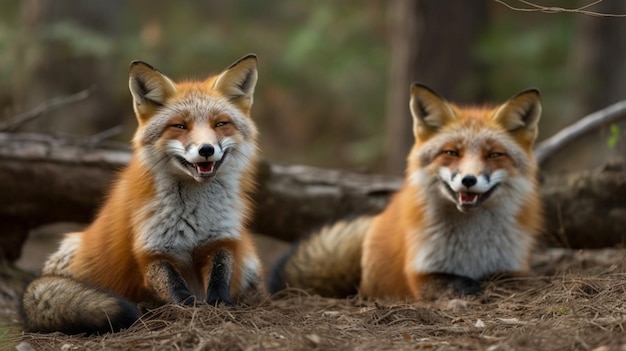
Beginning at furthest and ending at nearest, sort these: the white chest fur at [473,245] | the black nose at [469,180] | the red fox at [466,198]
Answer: the white chest fur at [473,245] → the red fox at [466,198] → the black nose at [469,180]

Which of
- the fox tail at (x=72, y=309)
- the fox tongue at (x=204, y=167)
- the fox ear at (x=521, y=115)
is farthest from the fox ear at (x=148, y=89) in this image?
the fox ear at (x=521, y=115)

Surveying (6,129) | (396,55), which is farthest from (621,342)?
(396,55)

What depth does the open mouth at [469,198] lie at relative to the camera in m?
5.72

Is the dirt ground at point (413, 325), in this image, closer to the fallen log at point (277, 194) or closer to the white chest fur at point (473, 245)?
the white chest fur at point (473, 245)

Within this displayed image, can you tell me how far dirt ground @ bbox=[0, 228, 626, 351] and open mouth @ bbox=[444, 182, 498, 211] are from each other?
677 millimetres

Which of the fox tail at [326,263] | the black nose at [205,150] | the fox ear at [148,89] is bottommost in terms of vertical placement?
the fox tail at [326,263]

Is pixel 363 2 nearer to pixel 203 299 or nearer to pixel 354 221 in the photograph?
pixel 354 221

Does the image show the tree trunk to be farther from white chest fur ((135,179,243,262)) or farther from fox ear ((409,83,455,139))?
white chest fur ((135,179,243,262))

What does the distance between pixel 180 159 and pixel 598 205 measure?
13.4 feet

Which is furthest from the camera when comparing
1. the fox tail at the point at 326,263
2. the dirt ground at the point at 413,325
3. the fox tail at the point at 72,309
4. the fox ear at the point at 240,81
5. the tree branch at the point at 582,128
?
the tree branch at the point at 582,128

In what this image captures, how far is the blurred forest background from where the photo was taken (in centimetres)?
1137

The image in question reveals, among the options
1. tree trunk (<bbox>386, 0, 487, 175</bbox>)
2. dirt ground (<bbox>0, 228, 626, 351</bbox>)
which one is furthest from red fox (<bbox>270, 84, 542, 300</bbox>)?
tree trunk (<bbox>386, 0, 487, 175</bbox>)

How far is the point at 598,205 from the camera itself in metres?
6.98

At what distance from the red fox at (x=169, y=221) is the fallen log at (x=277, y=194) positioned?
1967mm
